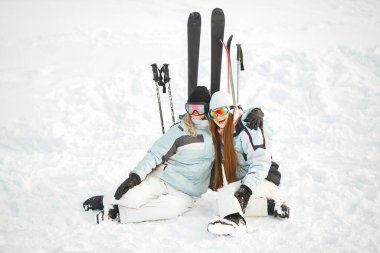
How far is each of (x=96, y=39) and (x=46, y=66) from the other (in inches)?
77.8

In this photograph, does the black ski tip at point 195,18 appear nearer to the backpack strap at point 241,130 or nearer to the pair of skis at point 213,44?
the pair of skis at point 213,44

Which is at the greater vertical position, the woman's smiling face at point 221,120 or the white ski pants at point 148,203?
the woman's smiling face at point 221,120

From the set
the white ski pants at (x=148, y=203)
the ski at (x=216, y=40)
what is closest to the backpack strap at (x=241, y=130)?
the white ski pants at (x=148, y=203)

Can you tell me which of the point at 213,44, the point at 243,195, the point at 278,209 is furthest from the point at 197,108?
the point at 213,44

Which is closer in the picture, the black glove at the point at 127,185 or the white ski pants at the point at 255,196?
the white ski pants at the point at 255,196

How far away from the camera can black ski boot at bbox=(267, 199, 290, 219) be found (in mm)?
4145

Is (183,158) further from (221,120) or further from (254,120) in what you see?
(254,120)

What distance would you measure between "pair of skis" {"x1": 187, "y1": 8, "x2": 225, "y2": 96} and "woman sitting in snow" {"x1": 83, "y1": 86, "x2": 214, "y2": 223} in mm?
1288

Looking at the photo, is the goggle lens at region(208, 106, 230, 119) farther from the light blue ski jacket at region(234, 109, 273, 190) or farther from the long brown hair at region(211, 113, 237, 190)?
the light blue ski jacket at region(234, 109, 273, 190)

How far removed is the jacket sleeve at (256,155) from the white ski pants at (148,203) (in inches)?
32.0

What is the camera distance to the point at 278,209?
165 inches

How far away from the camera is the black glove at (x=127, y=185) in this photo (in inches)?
165

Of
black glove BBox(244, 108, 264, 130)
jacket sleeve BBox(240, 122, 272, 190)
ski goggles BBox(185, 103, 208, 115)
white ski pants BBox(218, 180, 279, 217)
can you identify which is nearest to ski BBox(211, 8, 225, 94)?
ski goggles BBox(185, 103, 208, 115)

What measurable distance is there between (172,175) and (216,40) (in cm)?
226
